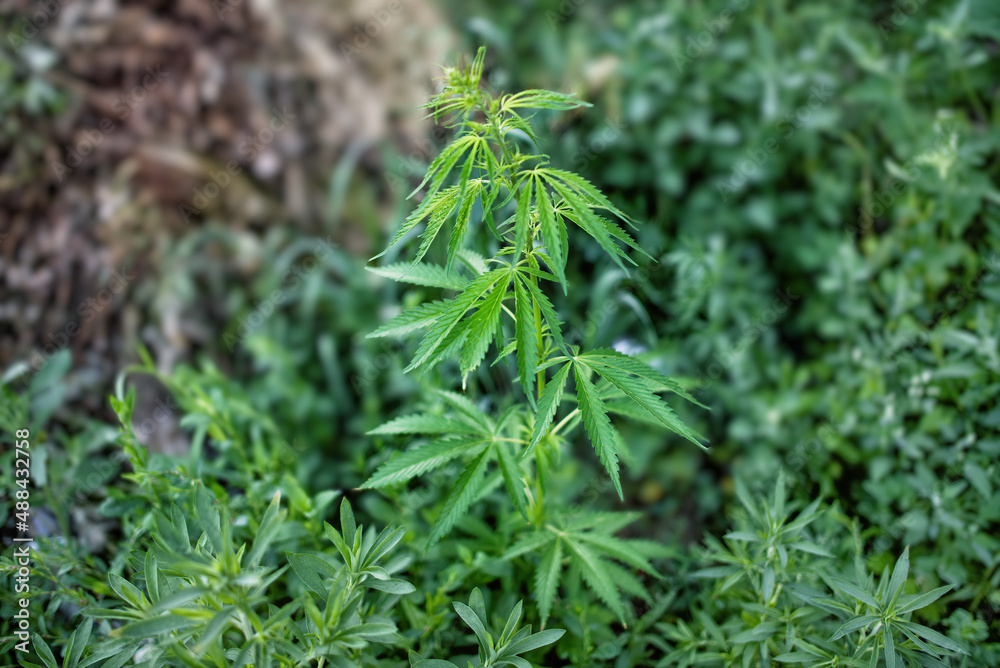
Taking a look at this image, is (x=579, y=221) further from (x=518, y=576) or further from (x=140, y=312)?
(x=140, y=312)

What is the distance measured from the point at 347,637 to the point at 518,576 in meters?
0.55

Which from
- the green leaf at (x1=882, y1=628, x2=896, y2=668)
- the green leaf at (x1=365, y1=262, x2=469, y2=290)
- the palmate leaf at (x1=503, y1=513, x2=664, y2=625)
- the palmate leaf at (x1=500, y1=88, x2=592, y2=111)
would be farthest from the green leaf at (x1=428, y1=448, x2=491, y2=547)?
the green leaf at (x1=882, y1=628, x2=896, y2=668)

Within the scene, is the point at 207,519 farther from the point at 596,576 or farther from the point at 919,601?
the point at 919,601

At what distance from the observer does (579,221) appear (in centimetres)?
105

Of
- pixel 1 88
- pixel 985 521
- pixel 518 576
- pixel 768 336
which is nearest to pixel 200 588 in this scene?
pixel 518 576

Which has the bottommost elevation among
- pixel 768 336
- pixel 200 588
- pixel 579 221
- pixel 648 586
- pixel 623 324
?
pixel 648 586

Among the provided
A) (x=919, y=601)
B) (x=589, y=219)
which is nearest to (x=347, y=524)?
(x=589, y=219)

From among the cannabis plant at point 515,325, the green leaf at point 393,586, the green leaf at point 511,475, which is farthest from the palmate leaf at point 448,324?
the green leaf at point 393,586

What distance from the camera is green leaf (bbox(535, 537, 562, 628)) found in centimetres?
120

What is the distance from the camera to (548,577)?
48.7 inches

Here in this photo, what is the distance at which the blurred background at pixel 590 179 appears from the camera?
76.4 inches

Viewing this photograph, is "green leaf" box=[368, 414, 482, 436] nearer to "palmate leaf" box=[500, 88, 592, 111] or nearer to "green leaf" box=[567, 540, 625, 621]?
"green leaf" box=[567, 540, 625, 621]

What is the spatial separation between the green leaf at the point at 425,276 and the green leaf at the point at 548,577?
575mm

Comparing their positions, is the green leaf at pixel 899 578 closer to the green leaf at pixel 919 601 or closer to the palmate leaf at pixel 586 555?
the green leaf at pixel 919 601
